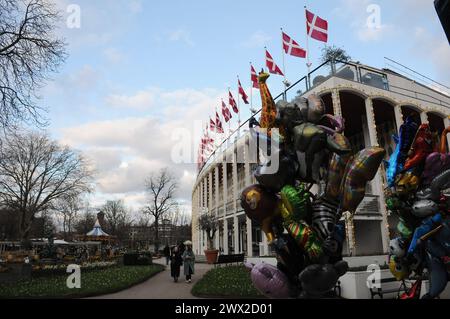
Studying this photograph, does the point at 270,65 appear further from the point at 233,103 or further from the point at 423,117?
the point at 423,117

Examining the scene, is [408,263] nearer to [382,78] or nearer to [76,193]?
[382,78]

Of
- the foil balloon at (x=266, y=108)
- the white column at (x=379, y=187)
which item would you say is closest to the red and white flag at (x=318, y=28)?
the white column at (x=379, y=187)

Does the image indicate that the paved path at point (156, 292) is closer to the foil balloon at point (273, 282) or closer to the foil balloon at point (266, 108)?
the foil balloon at point (273, 282)

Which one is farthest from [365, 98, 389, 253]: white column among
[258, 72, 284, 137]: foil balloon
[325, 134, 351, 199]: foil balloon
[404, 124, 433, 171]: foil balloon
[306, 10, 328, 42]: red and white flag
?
[325, 134, 351, 199]: foil balloon

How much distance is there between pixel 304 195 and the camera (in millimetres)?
5734

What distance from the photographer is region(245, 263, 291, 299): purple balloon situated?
5.77 meters

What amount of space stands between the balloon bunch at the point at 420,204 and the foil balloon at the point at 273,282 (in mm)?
2696

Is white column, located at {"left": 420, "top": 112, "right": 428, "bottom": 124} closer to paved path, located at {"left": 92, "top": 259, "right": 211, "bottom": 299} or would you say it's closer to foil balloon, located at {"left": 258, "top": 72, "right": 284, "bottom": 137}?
paved path, located at {"left": 92, "top": 259, "right": 211, "bottom": 299}

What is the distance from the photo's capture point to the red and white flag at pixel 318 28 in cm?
1841

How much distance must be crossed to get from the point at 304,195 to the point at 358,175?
2.88 ft

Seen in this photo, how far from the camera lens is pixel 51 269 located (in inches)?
711

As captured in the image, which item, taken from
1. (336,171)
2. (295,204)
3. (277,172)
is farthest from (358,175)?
(277,172)

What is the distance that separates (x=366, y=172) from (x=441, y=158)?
8.02 ft
